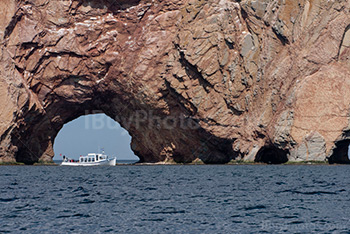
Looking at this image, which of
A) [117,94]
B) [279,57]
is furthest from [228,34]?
[117,94]

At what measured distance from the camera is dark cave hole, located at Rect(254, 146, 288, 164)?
7007 centimetres

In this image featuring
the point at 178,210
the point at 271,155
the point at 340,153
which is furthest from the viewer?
the point at 271,155

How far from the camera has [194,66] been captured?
67.7 m

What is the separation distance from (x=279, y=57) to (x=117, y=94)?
2430 cm

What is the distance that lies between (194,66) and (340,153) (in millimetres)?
25860

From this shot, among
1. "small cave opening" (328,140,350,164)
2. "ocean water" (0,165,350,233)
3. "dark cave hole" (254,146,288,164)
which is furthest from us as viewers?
"dark cave hole" (254,146,288,164)

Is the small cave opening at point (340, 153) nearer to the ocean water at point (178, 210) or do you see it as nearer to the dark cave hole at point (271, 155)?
the dark cave hole at point (271, 155)

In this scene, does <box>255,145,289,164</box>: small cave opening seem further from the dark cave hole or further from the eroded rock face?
the eroded rock face

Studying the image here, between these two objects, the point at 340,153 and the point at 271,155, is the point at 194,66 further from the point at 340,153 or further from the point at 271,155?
the point at 340,153

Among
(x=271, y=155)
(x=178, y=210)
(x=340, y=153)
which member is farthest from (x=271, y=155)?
(x=178, y=210)

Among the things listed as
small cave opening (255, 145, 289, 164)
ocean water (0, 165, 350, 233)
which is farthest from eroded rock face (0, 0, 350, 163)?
ocean water (0, 165, 350, 233)

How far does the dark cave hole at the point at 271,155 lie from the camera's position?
70.1m

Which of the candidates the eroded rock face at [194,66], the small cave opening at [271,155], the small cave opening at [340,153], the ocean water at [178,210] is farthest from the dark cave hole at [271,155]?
the ocean water at [178,210]

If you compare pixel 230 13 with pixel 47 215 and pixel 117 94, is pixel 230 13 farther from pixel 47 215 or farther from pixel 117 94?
pixel 47 215
